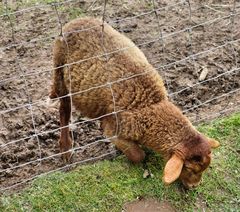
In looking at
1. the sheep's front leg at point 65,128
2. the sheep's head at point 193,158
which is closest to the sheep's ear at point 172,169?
the sheep's head at point 193,158

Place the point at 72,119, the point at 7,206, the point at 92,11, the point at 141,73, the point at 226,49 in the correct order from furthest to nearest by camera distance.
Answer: the point at 92,11 < the point at 226,49 < the point at 72,119 < the point at 141,73 < the point at 7,206

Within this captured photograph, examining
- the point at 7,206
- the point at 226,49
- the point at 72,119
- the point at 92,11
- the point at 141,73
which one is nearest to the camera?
the point at 7,206

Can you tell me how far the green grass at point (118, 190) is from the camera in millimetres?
5750

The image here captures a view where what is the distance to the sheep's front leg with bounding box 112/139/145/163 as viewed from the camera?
240 inches

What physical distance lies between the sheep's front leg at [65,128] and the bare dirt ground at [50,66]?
15cm

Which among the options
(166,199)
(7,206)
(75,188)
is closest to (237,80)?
(166,199)

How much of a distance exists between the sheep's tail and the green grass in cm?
92

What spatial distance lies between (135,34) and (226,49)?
136cm

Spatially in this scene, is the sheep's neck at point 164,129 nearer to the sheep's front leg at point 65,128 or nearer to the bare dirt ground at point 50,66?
the bare dirt ground at point 50,66

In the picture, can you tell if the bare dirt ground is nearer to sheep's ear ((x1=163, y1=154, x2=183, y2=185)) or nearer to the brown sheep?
the brown sheep

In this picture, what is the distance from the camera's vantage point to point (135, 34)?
853cm

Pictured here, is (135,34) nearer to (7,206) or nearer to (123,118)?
(123,118)

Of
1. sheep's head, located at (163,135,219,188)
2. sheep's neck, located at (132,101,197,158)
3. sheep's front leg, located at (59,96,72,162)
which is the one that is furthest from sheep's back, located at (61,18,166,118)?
sheep's head, located at (163,135,219,188)

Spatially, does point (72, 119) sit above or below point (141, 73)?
below
